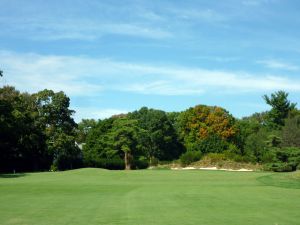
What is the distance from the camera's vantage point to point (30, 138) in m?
65.5

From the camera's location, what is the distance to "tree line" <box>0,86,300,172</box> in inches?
2381

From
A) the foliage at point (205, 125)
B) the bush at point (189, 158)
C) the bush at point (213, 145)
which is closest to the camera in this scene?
the bush at point (189, 158)

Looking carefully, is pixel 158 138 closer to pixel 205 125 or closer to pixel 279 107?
pixel 205 125

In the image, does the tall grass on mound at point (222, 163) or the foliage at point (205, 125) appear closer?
the tall grass on mound at point (222, 163)

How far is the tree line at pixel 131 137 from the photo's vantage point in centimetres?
6047

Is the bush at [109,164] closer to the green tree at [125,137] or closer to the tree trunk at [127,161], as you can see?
the tree trunk at [127,161]

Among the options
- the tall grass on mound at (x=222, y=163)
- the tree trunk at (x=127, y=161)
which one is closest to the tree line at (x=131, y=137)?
the tree trunk at (x=127, y=161)

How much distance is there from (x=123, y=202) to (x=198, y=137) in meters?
72.0

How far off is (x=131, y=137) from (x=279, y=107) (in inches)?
1062

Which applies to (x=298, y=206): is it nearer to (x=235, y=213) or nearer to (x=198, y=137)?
(x=235, y=213)

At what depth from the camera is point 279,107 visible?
8206cm

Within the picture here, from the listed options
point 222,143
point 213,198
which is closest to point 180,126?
point 222,143

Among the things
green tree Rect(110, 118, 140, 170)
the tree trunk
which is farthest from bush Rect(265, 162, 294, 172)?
green tree Rect(110, 118, 140, 170)

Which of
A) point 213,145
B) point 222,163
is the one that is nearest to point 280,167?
point 222,163
